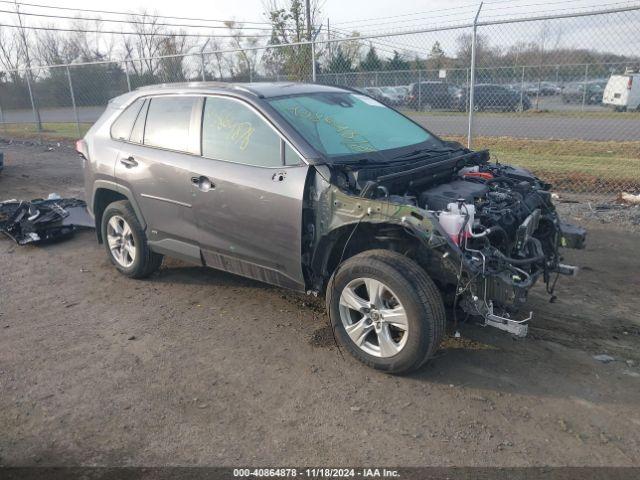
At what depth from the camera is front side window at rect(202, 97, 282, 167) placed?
414 cm

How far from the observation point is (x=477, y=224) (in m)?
3.61

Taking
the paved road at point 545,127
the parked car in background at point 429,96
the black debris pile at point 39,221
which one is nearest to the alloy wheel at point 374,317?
the black debris pile at point 39,221

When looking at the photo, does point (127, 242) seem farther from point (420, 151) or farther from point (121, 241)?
point (420, 151)

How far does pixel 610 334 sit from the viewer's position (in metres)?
4.16

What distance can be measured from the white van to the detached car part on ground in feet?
36.1

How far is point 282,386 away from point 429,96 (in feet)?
38.2

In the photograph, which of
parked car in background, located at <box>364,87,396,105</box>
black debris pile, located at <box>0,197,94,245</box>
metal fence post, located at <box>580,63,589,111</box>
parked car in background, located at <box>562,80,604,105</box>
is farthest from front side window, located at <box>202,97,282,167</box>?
parked car in background, located at <box>562,80,604,105</box>

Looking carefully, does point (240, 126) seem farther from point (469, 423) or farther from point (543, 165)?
point (543, 165)

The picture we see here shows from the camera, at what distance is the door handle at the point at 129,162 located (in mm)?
5004

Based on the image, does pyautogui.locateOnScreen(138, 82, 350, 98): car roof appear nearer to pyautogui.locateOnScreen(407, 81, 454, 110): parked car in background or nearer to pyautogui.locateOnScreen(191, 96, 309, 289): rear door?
pyautogui.locateOnScreen(191, 96, 309, 289): rear door

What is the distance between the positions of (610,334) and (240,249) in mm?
2942

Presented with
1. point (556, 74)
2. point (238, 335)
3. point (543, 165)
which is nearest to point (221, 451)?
point (238, 335)

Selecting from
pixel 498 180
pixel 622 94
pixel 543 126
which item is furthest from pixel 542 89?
pixel 498 180

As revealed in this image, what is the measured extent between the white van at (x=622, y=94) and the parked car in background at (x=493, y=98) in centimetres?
215
